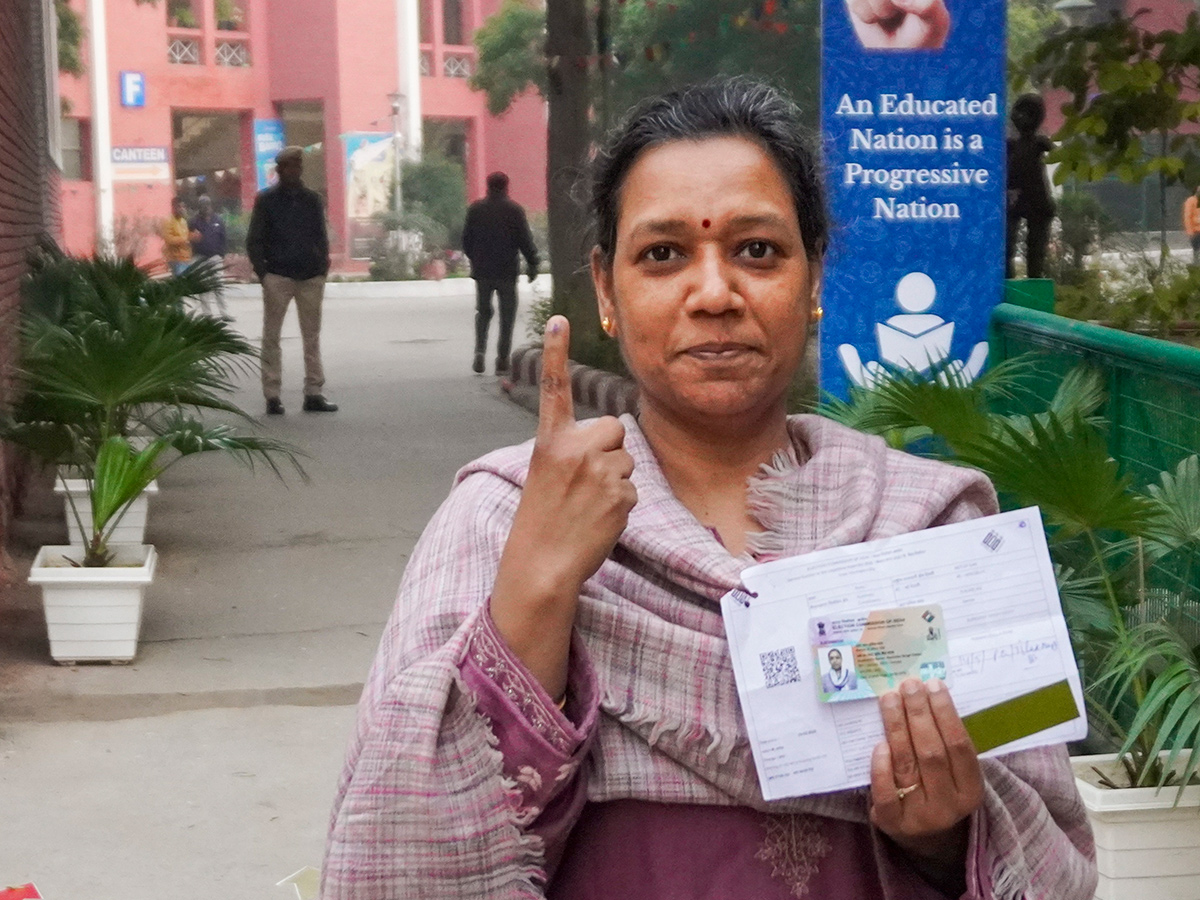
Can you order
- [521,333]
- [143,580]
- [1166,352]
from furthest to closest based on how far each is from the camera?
1. [521,333]
2. [143,580]
3. [1166,352]

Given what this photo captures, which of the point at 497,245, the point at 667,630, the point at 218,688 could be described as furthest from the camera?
the point at 497,245

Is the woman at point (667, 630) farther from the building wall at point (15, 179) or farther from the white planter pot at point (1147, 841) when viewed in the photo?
the building wall at point (15, 179)

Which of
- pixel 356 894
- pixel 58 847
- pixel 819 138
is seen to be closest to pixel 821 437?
pixel 819 138

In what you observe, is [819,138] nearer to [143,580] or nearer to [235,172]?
[143,580]

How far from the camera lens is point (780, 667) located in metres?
1.64

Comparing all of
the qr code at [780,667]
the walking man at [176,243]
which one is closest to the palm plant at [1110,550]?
the qr code at [780,667]

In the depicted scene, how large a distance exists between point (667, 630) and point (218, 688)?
4.94 m

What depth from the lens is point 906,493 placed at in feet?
6.05

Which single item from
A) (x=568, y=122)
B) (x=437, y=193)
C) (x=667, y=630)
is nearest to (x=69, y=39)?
(x=437, y=193)

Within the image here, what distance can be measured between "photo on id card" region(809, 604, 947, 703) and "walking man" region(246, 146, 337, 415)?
1119 cm

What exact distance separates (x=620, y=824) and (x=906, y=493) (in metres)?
0.45

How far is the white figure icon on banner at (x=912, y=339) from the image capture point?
629 centimetres

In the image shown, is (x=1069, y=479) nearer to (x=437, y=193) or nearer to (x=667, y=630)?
(x=667, y=630)

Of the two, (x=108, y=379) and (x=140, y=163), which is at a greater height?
(x=140, y=163)
